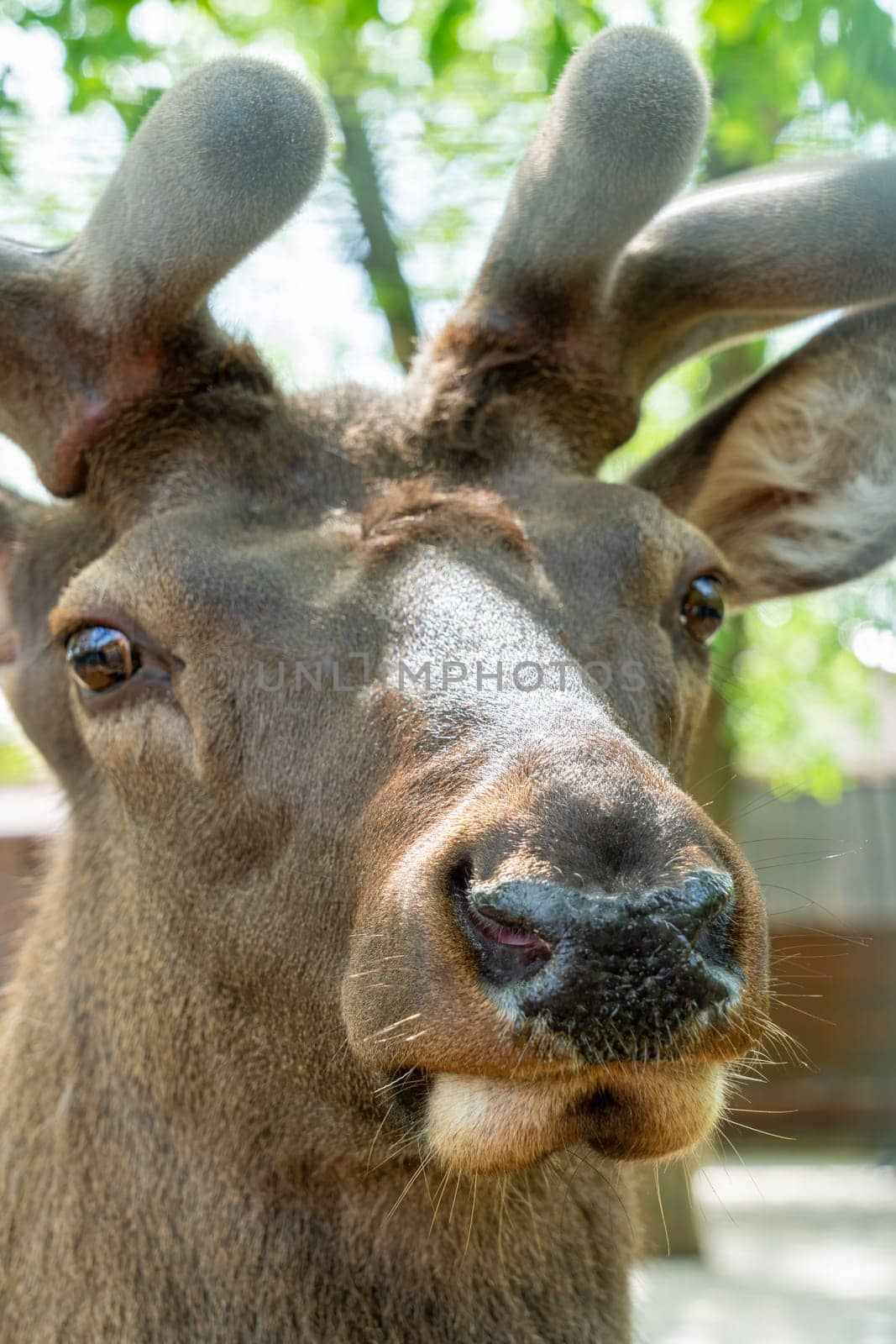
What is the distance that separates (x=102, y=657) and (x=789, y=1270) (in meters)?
12.2

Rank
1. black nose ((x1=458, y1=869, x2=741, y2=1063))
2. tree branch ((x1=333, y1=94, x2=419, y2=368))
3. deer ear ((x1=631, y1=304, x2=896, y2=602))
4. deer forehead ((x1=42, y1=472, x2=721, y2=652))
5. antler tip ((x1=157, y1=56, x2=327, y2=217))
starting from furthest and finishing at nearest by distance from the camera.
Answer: tree branch ((x1=333, y1=94, x2=419, y2=368)) → deer ear ((x1=631, y1=304, x2=896, y2=602)) → antler tip ((x1=157, y1=56, x2=327, y2=217)) → deer forehead ((x1=42, y1=472, x2=721, y2=652)) → black nose ((x1=458, y1=869, x2=741, y2=1063))

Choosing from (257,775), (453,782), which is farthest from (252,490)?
(453,782)

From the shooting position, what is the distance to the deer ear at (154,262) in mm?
4309

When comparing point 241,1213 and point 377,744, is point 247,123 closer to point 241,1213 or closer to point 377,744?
point 377,744

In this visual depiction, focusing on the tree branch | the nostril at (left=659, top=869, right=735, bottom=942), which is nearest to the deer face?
the nostril at (left=659, top=869, right=735, bottom=942)

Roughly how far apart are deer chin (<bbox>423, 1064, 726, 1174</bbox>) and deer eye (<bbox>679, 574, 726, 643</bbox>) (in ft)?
5.92

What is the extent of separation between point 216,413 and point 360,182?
5849 millimetres

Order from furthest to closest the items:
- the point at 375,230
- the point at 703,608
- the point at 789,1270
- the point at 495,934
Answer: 1. the point at 789,1270
2. the point at 375,230
3. the point at 703,608
4. the point at 495,934

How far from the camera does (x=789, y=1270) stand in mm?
14141

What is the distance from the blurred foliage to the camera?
24.9 feet

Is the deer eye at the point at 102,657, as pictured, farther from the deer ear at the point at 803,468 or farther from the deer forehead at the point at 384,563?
the deer ear at the point at 803,468

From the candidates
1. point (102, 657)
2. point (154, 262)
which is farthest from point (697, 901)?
point (154, 262)

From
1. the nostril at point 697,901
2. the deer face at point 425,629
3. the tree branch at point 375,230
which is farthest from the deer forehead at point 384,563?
the tree branch at point 375,230

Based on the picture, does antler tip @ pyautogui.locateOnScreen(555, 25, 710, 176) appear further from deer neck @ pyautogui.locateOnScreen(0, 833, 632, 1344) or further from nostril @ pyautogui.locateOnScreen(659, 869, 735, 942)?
deer neck @ pyautogui.locateOnScreen(0, 833, 632, 1344)
